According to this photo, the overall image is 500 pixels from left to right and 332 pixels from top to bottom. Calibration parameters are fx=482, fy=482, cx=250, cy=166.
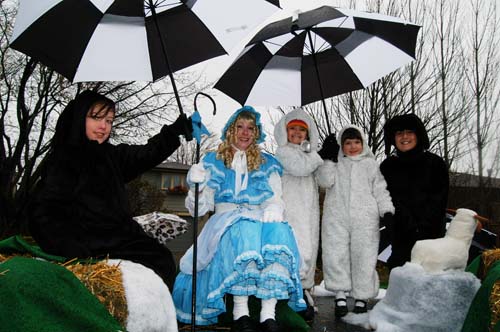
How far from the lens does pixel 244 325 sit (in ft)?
11.7

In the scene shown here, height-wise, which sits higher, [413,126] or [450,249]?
[413,126]

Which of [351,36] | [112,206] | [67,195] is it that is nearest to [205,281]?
[112,206]

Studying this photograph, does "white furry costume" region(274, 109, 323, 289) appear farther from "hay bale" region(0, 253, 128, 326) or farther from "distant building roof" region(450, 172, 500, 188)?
"distant building roof" region(450, 172, 500, 188)

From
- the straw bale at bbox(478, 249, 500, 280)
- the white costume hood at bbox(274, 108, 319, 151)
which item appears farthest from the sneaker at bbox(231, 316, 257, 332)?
the white costume hood at bbox(274, 108, 319, 151)

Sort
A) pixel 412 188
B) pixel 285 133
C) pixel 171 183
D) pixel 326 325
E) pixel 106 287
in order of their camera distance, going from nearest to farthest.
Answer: pixel 106 287
pixel 326 325
pixel 412 188
pixel 285 133
pixel 171 183

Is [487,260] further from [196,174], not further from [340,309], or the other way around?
[196,174]

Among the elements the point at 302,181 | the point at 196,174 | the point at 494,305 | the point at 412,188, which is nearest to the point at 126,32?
the point at 196,174

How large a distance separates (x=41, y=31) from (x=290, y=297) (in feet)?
9.11

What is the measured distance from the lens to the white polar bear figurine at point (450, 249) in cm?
362

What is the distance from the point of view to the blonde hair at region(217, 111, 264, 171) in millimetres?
4445

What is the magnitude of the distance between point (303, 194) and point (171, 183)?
74.9 feet

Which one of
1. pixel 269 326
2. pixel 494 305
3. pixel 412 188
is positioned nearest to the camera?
pixel 494 305

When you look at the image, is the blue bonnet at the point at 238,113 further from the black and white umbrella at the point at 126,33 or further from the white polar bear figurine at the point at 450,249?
the white polar bear figurine at the point at 450,249

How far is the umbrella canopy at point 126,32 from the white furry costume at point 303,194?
4.17ft
